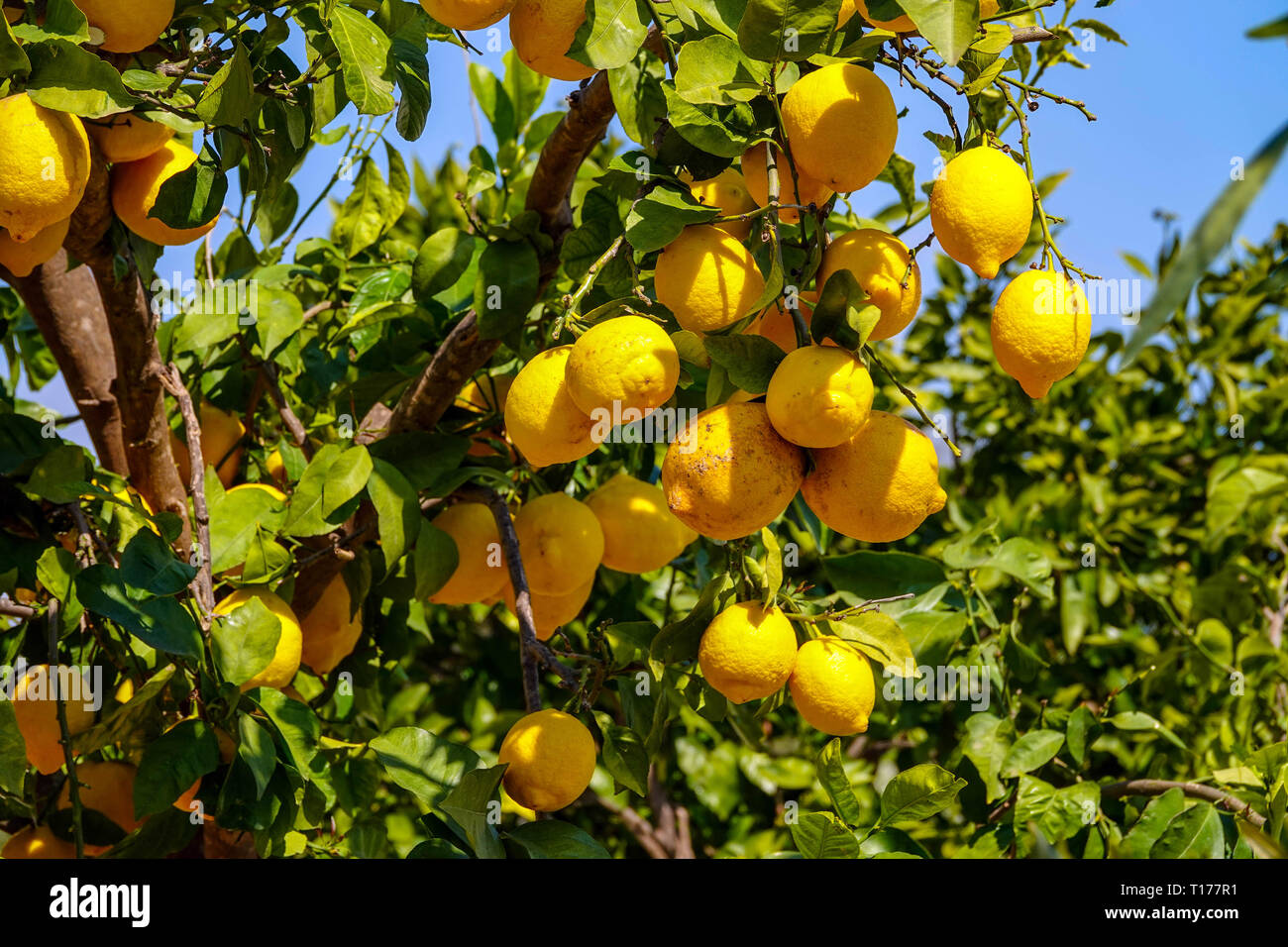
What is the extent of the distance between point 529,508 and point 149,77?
0.48m

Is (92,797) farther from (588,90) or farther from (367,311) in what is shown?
(588,90)

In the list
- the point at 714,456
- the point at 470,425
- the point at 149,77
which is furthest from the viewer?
the point at 470,425

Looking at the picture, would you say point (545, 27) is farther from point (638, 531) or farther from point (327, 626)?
point (327, 626)

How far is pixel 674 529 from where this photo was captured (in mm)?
1025

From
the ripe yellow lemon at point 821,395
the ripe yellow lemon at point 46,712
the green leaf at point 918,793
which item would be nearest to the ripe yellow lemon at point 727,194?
the ripe yellow lemon at point 821,395

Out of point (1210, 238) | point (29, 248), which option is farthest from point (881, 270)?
point (29, 248)

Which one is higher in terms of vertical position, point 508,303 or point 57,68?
point 57,68

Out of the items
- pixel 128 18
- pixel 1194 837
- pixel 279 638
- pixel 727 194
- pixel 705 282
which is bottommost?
pixel 1194 837

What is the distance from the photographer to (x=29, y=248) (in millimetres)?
828

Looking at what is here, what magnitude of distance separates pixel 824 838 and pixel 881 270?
0.41 metres

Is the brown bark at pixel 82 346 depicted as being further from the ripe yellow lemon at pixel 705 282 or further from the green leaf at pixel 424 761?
the ripe yellow lemon at pixel 705 282

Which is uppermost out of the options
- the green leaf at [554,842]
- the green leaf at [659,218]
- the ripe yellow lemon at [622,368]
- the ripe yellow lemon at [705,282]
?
the green leaf at [659,218]

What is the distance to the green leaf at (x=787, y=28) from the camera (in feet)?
2.09
